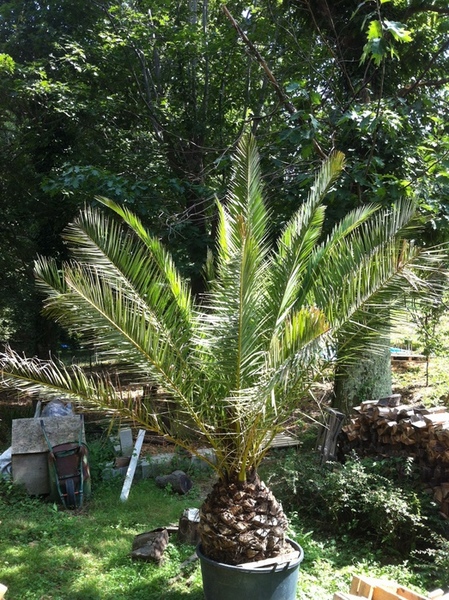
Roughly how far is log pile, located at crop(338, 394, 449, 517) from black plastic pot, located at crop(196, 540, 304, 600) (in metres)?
2.11

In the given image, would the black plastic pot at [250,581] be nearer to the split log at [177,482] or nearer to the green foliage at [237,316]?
the green foliage at [237,316]

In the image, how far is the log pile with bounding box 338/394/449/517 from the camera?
5746mm

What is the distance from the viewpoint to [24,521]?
615 centimetres

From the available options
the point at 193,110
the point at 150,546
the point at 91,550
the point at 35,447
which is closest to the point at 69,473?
the point at 35,447

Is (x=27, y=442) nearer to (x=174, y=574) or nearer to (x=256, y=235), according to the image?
(x=174, y=574)

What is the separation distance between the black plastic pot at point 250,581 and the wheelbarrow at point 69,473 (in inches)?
122

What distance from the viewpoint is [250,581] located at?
4.09 meters

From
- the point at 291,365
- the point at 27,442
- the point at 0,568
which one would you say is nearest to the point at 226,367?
the point at 291,365

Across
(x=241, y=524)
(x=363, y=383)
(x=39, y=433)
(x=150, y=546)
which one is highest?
(x=363, y=383)

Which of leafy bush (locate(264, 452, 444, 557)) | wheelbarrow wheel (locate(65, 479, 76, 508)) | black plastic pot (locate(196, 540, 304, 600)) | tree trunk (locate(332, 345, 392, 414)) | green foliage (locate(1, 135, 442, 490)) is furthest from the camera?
tree trunk (locate(332, 345, 392, 414))

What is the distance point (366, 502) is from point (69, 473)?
A: 3442 mm

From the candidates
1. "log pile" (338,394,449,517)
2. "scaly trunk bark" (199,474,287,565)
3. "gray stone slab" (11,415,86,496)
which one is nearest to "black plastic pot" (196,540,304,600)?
"scaly trunk bark" (199,474,287,565)

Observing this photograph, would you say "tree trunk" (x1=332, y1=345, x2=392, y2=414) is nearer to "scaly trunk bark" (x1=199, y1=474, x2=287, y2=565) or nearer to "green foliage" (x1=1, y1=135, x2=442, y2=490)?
"green foliage" (x1=1, y1=135, x2=442, y2=490)

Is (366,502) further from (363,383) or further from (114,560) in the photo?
(363,383)
